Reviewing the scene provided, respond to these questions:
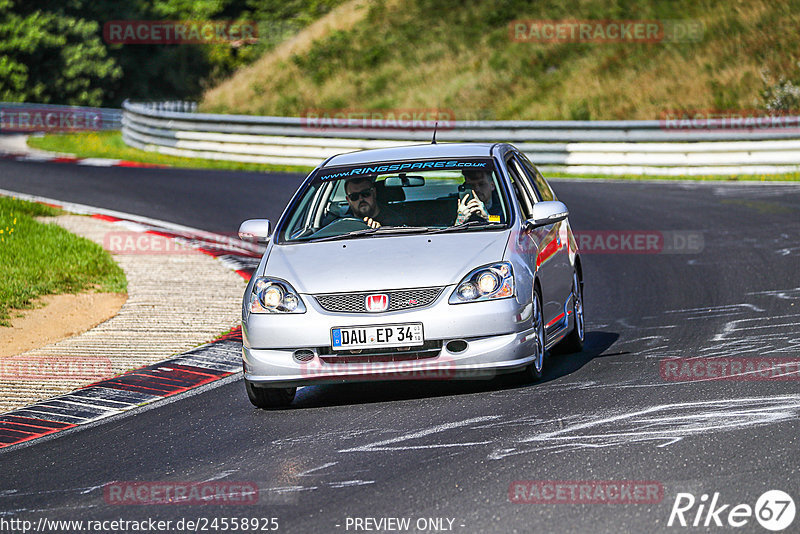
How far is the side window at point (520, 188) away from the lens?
29.5 feet

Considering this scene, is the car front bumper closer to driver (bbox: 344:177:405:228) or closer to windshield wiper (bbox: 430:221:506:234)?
windshield wiper (bbox: 430:221:506:234)

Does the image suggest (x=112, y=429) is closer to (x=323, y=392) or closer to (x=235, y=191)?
(x=323, y=392)

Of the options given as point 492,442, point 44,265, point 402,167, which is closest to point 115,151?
point 44,265

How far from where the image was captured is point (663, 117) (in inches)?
1110

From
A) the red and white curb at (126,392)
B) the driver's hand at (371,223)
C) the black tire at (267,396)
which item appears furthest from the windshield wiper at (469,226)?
the red and white curb at (126,392)

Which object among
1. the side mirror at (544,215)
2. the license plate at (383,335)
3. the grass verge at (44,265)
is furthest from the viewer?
the grass verge at (44,265)

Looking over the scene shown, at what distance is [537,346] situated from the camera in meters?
8.02

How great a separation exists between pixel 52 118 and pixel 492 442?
122 ft

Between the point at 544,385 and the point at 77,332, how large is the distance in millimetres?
5069

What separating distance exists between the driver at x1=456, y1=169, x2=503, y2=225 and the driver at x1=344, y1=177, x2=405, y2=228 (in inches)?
18.0

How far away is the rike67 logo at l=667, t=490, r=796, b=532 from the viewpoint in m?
5.09

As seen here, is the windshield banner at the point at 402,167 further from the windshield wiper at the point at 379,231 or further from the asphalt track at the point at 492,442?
the asphalt track at the point at 492,442

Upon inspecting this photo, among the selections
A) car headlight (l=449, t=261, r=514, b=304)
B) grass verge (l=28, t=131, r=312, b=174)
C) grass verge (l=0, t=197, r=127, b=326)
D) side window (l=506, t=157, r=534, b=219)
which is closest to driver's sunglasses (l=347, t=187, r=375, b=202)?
side window (l=506, t=157, r=534, b=219)

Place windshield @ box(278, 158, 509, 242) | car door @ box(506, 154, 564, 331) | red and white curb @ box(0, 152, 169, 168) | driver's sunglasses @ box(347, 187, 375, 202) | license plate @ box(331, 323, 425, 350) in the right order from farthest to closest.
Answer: red and white curb @ box(0, 152, 169, 168)
driver's sunglasses @ box(347, 187, 375, 202)
windshield @ box(278, 158, 509, 242)
car door @ box(506, 154, 564, 331)
license plate @ box(331, 323, 425, 350)
